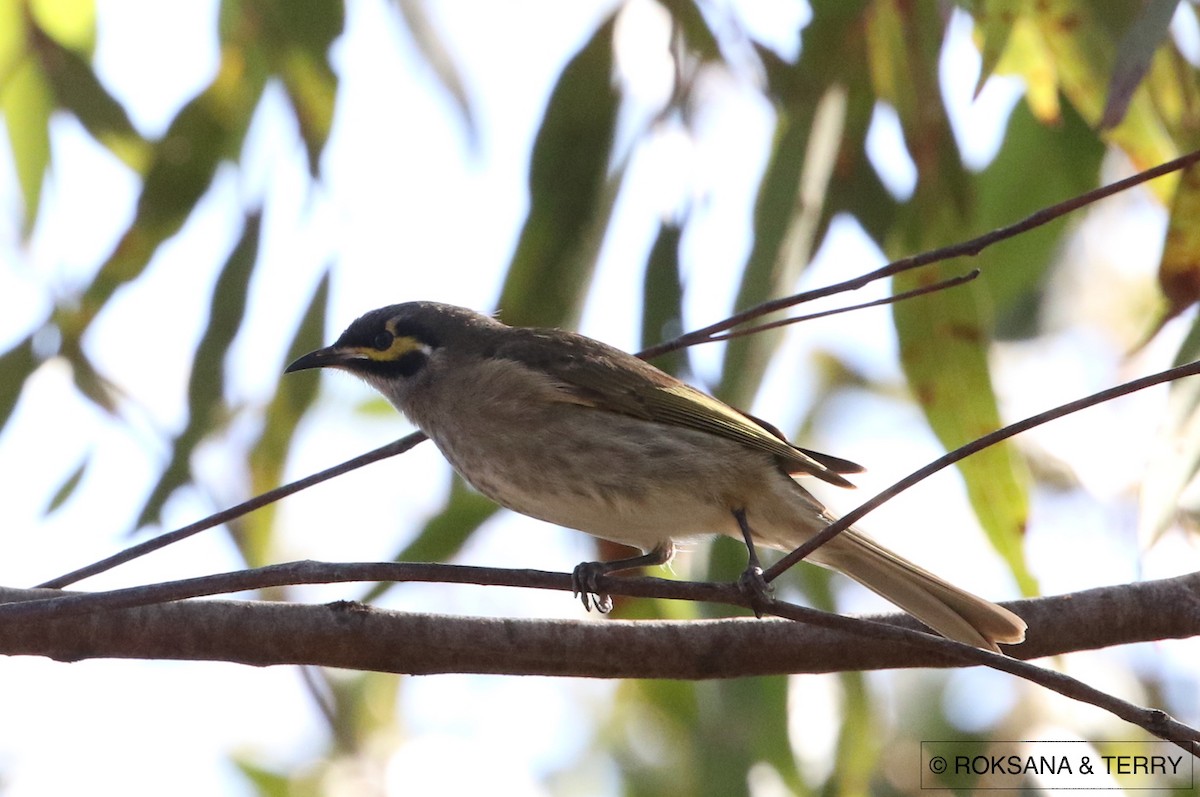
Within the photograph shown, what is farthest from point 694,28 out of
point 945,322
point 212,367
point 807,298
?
point 807,298

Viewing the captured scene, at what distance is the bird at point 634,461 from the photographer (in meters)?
3.73

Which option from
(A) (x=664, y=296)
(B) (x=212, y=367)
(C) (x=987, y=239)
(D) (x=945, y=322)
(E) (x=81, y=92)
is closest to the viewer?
(C) (x=987, y=239)

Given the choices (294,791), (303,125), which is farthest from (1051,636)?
(294,791)

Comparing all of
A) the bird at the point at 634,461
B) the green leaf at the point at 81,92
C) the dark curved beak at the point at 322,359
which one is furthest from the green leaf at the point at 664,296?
the green leaf at the point at 81,92

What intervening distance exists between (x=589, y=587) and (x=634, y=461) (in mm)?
952

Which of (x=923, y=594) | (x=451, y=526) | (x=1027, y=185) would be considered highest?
(x=1027, y=185)

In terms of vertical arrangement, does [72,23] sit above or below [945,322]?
above

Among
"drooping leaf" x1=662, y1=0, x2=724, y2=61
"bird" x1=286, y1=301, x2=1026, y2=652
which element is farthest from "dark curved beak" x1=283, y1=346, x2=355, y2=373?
"drooping leaf" x1=662, y1=0, x2=724, y2=61

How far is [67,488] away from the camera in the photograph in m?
4.24

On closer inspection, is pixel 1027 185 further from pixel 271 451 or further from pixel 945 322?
pixel 271 451

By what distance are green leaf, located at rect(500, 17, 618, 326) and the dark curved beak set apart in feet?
1.83

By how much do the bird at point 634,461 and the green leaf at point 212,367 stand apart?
703mm

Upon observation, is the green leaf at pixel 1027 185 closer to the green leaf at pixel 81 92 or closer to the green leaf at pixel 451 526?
the green leaf at pixel 451 526

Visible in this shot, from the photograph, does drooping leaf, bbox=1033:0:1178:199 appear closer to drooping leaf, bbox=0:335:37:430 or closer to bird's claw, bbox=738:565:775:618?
bird's claw, bbox=738:565:775:618
